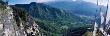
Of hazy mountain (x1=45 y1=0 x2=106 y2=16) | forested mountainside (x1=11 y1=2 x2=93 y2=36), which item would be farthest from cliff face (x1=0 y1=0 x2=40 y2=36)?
hazy mountain (x1=45 y1=0 x2=106 y2=16)

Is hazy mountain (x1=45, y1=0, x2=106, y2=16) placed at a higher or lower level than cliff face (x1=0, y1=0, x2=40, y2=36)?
higher

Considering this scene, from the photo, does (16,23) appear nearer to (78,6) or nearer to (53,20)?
(53,20)

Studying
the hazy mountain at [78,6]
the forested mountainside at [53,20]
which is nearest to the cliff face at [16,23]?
the forested mountainside at [53,20]

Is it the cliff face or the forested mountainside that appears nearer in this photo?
the cliff face

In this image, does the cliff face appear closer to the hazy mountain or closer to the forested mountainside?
the forested mountainside

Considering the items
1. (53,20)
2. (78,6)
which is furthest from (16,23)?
(78,6)

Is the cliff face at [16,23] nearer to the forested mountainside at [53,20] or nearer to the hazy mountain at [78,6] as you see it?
the forested mountainside at [53,20]
